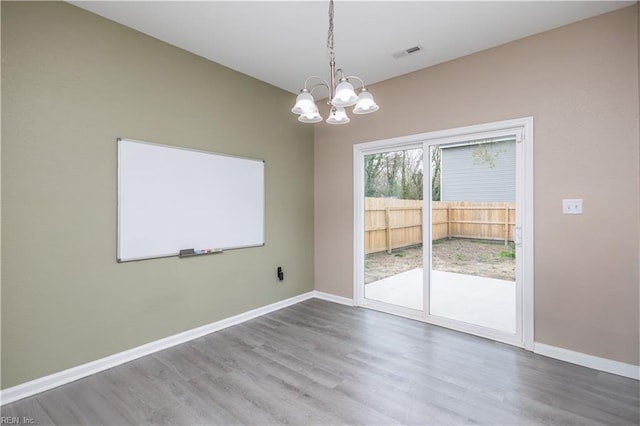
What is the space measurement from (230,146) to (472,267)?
2.94m

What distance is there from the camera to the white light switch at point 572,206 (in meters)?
2.53

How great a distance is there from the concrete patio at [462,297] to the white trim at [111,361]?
68.3 inches

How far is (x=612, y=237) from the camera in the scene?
7.89 ft

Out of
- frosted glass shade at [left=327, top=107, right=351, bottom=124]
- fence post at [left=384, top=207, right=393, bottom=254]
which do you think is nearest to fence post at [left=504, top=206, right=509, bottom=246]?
fence post at [left=384, top=207, right=393, bottom=254]

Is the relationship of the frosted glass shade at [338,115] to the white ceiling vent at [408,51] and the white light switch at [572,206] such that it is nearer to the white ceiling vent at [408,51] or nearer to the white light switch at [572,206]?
the white ceiling vent at [408,51]

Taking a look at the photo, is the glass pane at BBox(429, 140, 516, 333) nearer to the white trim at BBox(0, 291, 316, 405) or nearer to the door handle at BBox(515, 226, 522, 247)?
the door handle at BBox(515, 226, 522, 247)

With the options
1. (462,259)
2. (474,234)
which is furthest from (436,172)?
(462,259)

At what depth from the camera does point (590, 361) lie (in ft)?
8.13

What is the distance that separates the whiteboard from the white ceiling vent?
190 cm

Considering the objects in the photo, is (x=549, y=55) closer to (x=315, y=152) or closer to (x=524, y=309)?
(x=524, y=309)

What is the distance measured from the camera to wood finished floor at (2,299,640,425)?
1910mm

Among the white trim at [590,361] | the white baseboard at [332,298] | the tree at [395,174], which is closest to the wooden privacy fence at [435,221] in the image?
the tree at [395,174]

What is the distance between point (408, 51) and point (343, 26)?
0.77 m

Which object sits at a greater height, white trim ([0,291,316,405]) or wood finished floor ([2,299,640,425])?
white trim ([0,291,316,405])
